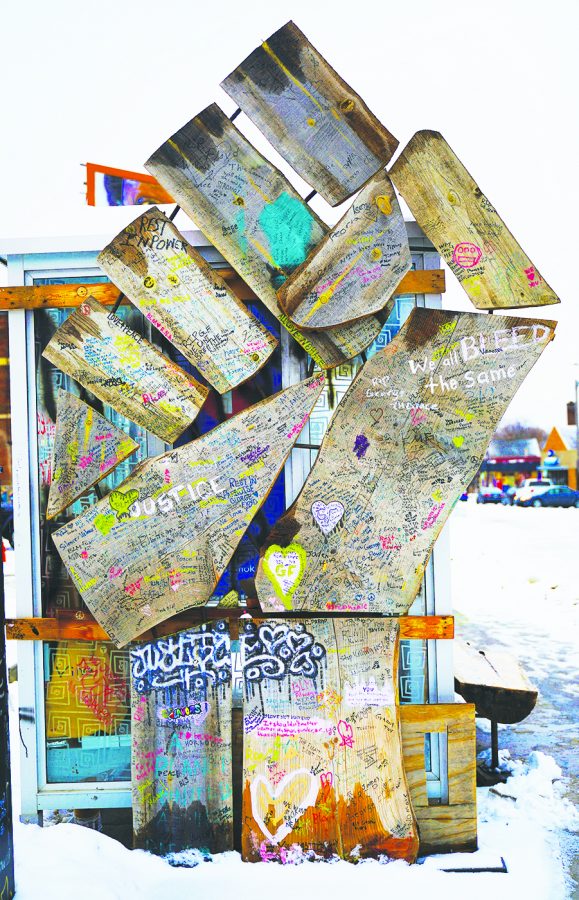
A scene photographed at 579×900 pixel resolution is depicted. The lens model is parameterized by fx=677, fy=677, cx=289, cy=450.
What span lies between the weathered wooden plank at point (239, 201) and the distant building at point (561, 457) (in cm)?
4870

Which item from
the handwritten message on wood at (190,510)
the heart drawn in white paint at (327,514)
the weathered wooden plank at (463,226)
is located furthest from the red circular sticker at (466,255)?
the heart drawn in white paint at (327,514)

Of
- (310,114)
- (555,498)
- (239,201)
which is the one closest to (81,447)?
(239,201)

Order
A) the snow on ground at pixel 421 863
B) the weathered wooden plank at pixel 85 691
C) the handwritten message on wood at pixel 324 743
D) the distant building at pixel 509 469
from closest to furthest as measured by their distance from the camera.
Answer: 1. the snow on ground at pixel 421 863
2. the handwritten message on wood at pixel 324 743
3. the weathered wooden plank at pixel 85 691
4. the distant building at pixel 509 469

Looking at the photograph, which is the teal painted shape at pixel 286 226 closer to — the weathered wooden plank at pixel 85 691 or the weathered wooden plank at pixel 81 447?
the weathered wooden plank at pixel 81 447

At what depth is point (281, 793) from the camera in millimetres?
3314

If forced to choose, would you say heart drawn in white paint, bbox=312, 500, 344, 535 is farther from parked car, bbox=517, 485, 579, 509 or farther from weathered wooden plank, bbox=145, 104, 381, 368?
parked car, bbox=517, 485, 579, 509

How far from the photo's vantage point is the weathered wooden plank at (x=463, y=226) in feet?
10.9

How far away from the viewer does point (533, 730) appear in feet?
16.8

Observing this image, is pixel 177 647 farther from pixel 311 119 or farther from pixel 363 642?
pixel 311 119

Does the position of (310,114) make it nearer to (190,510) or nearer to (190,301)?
(190,301)

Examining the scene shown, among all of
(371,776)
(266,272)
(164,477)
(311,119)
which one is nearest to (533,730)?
(371,776)

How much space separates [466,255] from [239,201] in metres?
1.16

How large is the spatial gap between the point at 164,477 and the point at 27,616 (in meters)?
1.08

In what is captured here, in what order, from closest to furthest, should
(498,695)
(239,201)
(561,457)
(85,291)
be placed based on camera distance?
(239,201) < (85,291) < (498,695) < (561,457)
